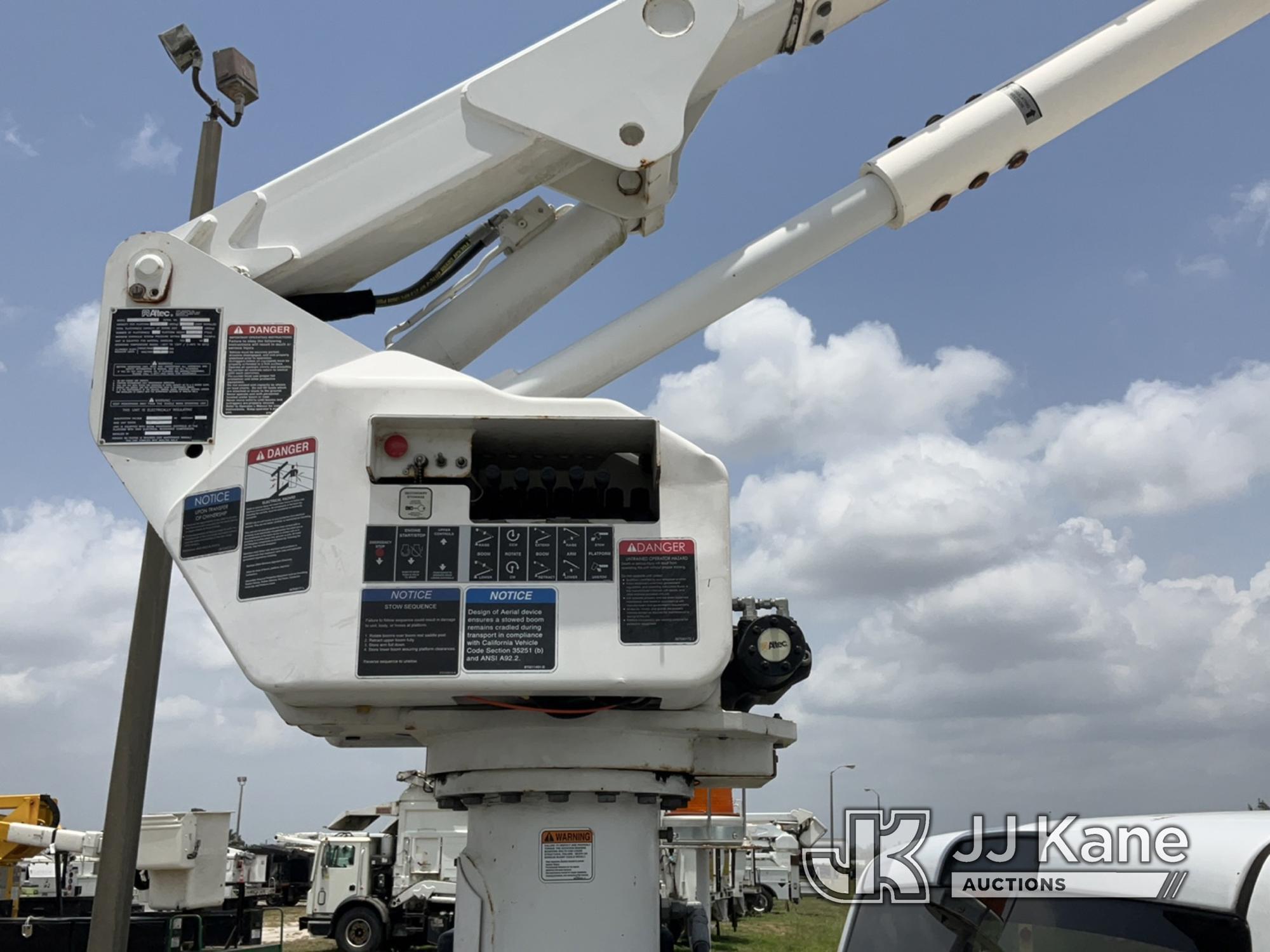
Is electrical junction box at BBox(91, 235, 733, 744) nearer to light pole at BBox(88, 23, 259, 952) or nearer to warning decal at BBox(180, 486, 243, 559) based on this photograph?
warning decal at BBox(180, 486, 243, 559)

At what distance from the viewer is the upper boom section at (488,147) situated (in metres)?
3.82

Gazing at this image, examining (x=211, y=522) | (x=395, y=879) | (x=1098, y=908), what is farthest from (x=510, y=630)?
(x=395, y=879)

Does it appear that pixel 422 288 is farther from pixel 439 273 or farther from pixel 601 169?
pixel 601 169

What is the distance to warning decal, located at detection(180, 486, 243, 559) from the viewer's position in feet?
10.9

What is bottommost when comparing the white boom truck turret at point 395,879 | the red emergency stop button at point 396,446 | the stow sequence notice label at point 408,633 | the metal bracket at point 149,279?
the white boom truck turret at point 395,879

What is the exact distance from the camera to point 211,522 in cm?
335

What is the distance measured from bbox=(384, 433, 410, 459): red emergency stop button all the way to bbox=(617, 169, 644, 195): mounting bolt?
1.47 meters

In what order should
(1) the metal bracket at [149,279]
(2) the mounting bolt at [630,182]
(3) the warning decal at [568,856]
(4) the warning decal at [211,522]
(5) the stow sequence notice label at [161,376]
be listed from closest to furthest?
(4) the warning decal at [211,522]
(3) the warning decal at [568,856]
(5) the stow sequence notice label at [161,376]
(1) the metal bracket at [149,279]
(2) the mounting bolt at [630,182]

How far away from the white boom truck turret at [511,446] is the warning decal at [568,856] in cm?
1

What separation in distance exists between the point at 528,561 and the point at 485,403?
0.52 meters

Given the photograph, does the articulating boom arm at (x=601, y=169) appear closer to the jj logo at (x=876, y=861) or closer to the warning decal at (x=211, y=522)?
the warning decal at (x=211, y=522)

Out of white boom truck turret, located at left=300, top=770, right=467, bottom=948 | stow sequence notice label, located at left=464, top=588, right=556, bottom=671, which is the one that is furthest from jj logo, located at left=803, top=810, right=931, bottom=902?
white boom truck turret, located at left=300, top=770, right=467, bottom=948

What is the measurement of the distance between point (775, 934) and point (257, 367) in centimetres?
2260

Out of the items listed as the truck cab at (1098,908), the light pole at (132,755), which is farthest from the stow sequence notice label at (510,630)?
the light pole at (132,755)
